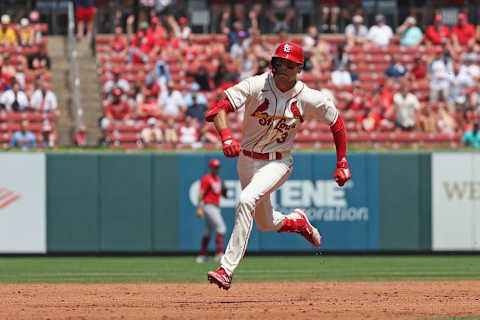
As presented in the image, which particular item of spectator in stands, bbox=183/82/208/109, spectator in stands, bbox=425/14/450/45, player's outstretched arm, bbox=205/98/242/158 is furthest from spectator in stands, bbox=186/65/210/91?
player's outstretched arm, bbox=205/98/242/158

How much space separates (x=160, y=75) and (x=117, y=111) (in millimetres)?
1315

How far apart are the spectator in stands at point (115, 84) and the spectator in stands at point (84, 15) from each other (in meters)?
1.74

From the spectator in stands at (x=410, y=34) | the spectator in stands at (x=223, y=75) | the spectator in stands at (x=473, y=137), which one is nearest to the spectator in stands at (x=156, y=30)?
the spectator in stands at (x=223, y=75)

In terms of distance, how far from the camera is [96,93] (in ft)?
69.6

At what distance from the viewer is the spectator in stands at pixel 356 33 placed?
2230 cm

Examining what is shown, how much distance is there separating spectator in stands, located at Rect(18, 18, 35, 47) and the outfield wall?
4.77 metres

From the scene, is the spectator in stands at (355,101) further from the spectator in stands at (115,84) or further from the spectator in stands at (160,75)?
the spectator in stands at (115,84)

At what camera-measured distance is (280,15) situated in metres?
23.8

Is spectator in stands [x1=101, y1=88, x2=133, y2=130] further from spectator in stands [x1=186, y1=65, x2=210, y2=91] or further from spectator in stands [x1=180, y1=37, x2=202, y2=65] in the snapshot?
spectator in stands [x1=180, y1=37, x2=202, y2=65]

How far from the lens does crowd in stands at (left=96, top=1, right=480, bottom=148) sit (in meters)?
19.5

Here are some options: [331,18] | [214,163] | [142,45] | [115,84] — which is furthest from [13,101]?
[331,18]

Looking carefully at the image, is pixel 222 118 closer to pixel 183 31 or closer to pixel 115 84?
pixel 115 84

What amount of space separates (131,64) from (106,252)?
5.02 metres

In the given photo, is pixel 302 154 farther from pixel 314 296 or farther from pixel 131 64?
pixel 314 296
